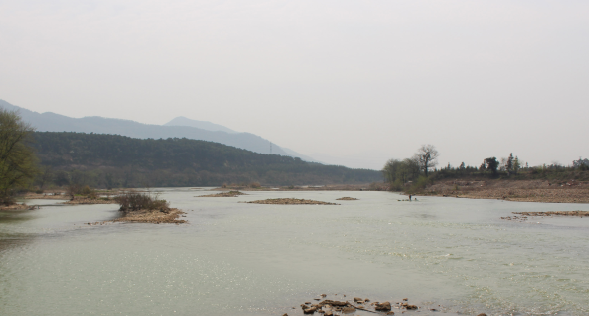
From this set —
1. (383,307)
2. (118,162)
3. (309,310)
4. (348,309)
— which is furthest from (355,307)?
(118,162)

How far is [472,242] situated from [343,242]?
7304 mm

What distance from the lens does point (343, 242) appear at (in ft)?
75.6

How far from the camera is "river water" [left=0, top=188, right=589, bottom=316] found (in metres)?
11.3

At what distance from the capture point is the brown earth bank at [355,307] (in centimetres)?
1042

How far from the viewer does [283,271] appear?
15.6 meters

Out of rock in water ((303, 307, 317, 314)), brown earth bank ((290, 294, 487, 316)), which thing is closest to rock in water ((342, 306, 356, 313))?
brown earth bank ((290, 294, 487, 316))

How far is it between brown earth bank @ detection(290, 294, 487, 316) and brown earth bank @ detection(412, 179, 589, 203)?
2278 inches

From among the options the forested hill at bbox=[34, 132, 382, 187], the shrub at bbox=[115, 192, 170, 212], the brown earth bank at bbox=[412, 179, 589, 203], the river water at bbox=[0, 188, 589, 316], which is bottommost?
the river water at bbox=[0, 188, 589, 316]

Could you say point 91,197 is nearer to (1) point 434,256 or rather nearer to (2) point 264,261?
(2) point 264,261

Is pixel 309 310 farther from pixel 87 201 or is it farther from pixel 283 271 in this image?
pixel 87 201

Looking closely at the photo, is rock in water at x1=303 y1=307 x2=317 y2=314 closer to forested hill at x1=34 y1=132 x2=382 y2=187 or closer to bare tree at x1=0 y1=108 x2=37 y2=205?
bare tree at x1=0 y1=108 x2=37 y2=205

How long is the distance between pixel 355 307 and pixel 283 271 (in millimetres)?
5247

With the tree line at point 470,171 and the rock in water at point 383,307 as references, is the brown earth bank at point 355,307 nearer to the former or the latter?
the rock in water at point 383,307

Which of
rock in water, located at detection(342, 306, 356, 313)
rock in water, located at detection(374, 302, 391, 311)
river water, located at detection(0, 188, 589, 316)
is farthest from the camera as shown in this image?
river water, located at detection(0, 188, 589, 316)
